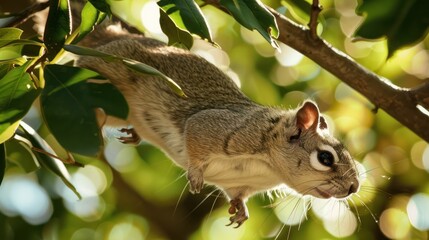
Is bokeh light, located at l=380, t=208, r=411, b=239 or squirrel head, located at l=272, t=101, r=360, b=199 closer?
squirrel head, located at l=272, t=101, r=360, b=199

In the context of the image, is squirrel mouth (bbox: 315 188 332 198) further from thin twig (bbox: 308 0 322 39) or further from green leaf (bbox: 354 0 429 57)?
green leaf (bbox: 354 0 429 57)

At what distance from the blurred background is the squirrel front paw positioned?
1388 mm

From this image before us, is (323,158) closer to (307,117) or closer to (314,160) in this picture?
(314,160)

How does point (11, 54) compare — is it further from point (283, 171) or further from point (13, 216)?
point (13, 216)

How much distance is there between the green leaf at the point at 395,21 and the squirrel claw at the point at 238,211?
1494mm

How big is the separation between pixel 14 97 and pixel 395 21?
107cm

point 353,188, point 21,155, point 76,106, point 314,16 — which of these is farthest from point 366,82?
point 21,155

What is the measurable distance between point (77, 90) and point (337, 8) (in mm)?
3563

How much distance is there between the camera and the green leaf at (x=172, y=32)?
2.59m

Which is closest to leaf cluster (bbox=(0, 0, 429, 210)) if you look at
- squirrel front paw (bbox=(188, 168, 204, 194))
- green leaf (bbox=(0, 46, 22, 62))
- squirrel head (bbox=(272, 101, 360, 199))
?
green leaf (bbox=(0, 46, 22, 62))

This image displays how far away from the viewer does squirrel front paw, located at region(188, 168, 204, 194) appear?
331 cm

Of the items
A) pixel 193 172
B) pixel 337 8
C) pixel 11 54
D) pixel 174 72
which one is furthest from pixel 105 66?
pixel 337 8

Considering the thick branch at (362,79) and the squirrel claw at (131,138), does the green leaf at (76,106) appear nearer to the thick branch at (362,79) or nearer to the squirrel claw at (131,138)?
the thick branch at (362,79)

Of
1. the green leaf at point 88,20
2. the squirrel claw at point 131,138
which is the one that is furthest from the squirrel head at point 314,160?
the green leaf at point 88,20
